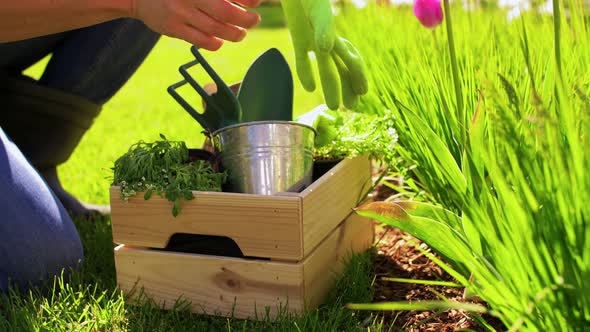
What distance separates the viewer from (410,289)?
1513 mm

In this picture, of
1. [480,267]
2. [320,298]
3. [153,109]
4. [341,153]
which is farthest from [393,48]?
[153,109]

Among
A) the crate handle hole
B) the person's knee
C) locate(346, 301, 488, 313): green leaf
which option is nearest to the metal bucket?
the crate handle hole

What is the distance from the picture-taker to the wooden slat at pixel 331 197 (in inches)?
53.0

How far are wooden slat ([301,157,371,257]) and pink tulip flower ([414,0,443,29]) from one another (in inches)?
14.1

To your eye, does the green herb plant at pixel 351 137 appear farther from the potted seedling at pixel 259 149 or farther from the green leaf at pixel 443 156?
the green leaf at pixel 443 156

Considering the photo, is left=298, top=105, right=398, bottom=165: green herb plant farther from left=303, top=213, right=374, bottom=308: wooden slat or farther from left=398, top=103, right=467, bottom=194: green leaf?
left=398, top=103, right=467, bottom=194: green leaf

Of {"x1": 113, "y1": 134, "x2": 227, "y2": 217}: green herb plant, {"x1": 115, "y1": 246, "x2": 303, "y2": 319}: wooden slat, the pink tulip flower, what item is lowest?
{"x1": 115, "y1": 246, "x2": 303, "y2": 319}: wooden slat

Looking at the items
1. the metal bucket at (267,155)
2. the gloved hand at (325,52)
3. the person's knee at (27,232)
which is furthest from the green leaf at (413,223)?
the person's knee at (27,232)

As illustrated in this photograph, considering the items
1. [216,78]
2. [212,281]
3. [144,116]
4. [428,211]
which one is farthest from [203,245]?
[144,116]

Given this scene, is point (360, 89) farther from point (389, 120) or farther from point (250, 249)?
point (250, 249)

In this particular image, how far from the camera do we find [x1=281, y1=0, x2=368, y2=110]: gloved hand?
1383 mm

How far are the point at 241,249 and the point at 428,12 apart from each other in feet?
1.91

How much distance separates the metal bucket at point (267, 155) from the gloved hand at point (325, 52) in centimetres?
12

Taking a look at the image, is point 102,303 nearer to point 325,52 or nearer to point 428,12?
point 325,52
